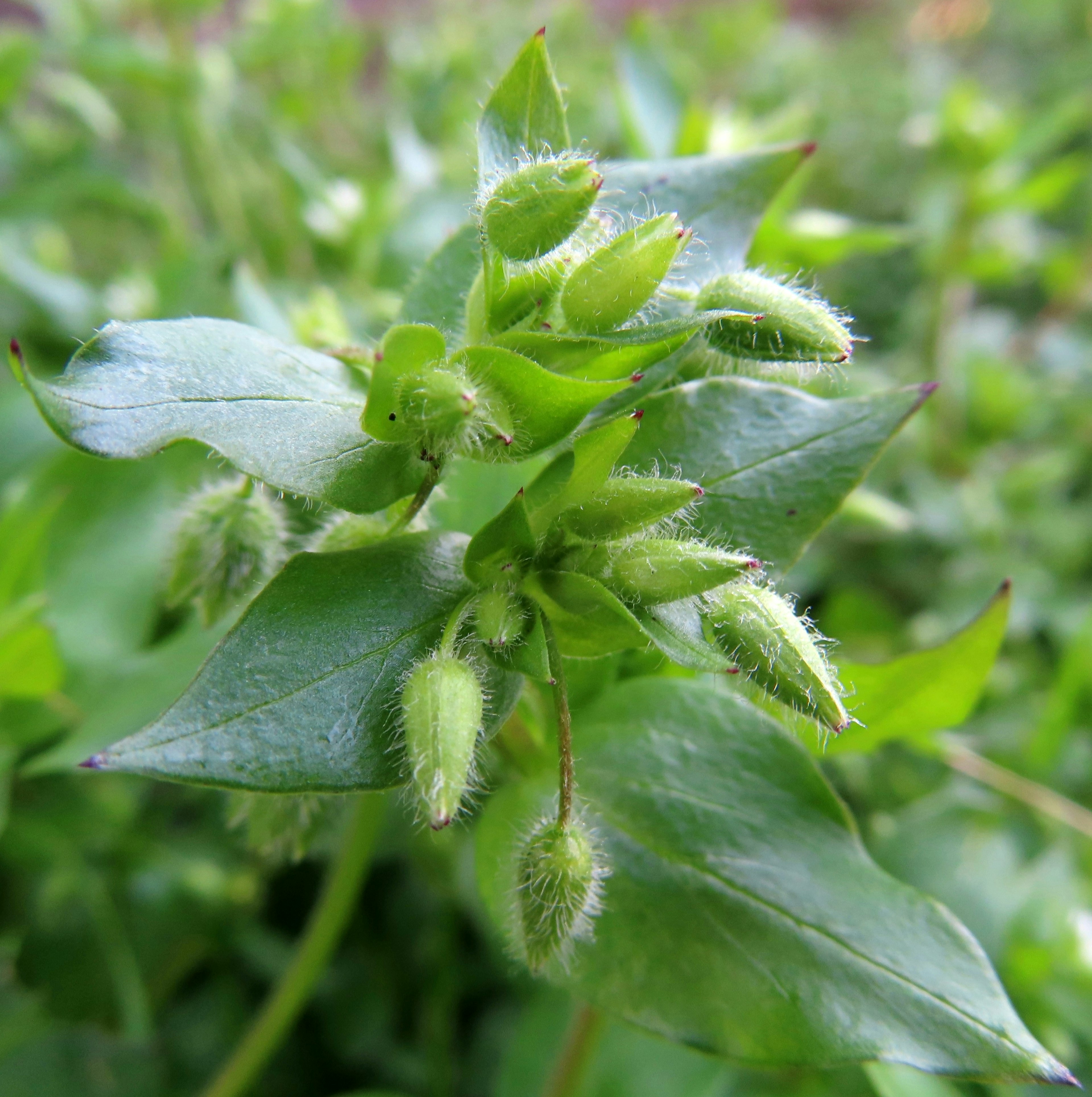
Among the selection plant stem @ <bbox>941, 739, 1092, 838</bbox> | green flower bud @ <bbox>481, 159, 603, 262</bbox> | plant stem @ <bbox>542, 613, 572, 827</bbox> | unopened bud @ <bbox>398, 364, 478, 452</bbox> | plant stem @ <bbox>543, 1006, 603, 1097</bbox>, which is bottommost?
plant stem @ <bbox>941, 739, 1092, 838</bbox>

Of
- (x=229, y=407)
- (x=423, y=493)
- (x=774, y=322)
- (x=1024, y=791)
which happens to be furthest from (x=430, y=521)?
(x=1024, y=791)

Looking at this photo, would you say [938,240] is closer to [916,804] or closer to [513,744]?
[916,804]

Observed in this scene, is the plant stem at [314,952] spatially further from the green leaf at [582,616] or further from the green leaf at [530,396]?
the green leaf at [530,396]

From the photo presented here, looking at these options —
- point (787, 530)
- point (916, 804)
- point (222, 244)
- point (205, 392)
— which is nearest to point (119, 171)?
point (222, 244)

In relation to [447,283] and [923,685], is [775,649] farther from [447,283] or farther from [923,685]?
[447,283]

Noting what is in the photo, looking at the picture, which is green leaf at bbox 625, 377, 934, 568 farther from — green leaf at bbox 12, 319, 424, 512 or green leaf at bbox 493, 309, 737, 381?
green leaf at bbox 12, 319, 424, 512

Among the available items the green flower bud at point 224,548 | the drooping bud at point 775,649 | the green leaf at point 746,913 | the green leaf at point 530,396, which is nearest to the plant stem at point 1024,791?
the green leaf at point 746,913

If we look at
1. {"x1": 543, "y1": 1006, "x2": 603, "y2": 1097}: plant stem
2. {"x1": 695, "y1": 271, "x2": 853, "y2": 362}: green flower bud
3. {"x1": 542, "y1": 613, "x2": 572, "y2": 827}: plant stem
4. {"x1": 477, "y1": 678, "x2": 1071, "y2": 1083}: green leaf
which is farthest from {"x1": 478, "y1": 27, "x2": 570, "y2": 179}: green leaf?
{"x1": 543, "y1": 1006, "x2": 603, "y2": 1097}: plant stem
